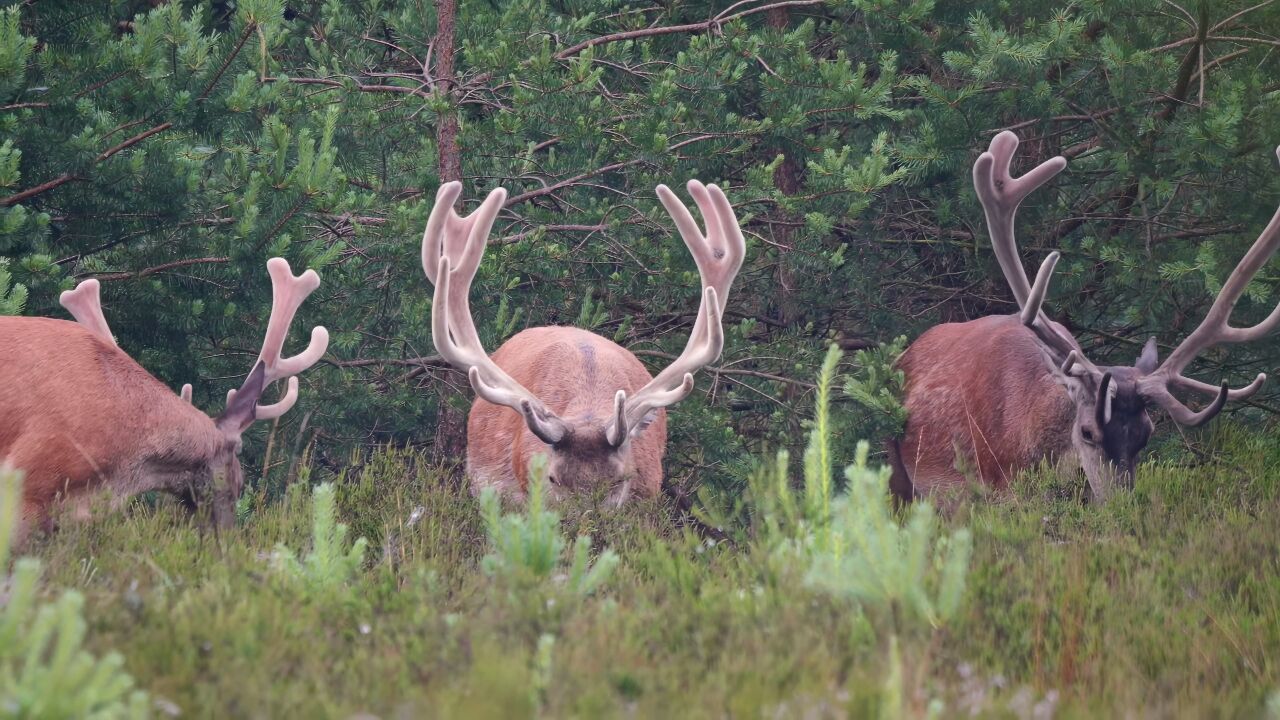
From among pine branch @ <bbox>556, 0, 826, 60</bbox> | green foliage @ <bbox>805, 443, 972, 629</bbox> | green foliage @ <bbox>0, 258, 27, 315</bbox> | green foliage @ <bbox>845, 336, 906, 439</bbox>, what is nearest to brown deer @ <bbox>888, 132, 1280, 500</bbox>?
green foliage @ <bbox>845, 336, 906, 439</bbox>

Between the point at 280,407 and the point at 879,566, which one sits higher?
the point at 879,566

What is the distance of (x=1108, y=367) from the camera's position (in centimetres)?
699

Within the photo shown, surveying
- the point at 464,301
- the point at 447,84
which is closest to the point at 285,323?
the point at 464,301

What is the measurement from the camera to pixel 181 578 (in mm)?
4023

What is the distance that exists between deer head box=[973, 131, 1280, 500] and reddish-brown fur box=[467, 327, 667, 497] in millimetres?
2343

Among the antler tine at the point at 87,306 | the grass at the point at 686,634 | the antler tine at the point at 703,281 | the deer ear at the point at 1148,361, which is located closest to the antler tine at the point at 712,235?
the antler tine at the point at 703,281

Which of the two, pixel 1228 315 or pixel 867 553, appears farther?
pixel 1228 315

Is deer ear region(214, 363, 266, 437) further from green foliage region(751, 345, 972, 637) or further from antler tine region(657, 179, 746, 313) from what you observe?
green foliage region(751, 345, 972, 637)

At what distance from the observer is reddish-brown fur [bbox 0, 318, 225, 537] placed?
6.10 m

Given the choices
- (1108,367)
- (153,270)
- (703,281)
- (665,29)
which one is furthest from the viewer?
(665,29)

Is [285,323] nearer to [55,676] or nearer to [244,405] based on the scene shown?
[244,405]

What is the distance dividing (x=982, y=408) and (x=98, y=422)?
5238 millimetres

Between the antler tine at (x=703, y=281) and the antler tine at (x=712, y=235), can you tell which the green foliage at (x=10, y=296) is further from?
the antler tine at (x=712, y=235)

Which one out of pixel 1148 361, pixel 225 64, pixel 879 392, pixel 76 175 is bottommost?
pixel 879 392
